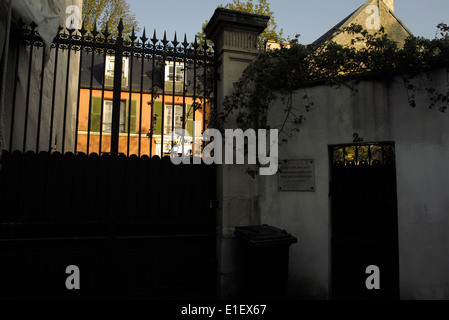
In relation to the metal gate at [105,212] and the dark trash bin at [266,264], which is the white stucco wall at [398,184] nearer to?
the dark trash bin at [266,264]

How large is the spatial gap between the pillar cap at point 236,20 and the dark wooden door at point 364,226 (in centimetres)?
239

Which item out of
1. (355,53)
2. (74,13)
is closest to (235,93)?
(355,53)

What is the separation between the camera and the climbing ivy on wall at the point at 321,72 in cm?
439

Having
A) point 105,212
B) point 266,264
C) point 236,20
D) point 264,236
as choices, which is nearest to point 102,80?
point 105,212

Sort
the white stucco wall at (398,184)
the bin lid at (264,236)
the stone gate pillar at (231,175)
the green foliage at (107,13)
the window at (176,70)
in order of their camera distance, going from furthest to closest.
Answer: the green foliage at (107,13), the window at (176,70), the stone gate pillar at (231,175), the bin lid at (264,236), the white stucco wall at (398,184)

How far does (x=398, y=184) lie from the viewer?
14.6 feet

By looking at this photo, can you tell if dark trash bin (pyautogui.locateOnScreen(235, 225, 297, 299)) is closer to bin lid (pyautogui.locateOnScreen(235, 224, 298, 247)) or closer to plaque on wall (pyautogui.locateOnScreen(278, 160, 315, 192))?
bin lid (pyautogui.locateOnScreen(235, 224, 298, 247))

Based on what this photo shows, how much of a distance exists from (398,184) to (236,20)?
11.4ft

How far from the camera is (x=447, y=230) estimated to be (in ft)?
13.6

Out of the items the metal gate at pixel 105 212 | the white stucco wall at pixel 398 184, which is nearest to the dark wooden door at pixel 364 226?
the white stucco wall at pixel 398 184

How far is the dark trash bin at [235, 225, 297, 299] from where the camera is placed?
171 inches

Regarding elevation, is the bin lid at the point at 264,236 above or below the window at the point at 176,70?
below

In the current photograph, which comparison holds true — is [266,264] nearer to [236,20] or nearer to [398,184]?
[398,184]

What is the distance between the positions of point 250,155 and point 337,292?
95.5 inches
